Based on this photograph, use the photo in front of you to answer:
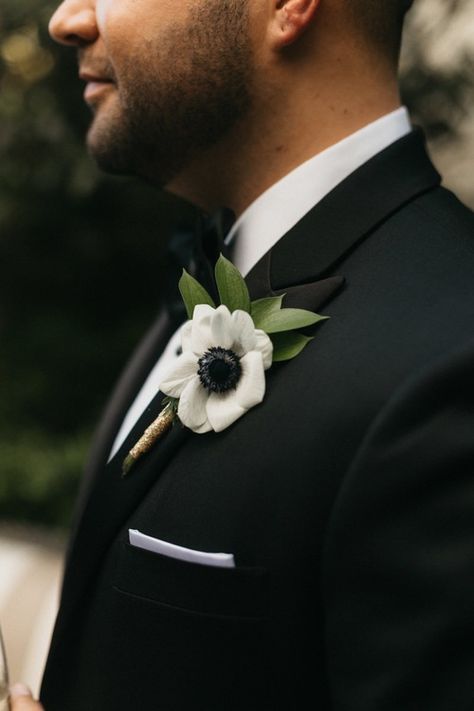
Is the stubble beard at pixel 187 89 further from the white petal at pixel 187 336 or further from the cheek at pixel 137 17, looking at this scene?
the white petal at pixel 187 336

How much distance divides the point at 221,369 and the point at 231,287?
0.15 metres

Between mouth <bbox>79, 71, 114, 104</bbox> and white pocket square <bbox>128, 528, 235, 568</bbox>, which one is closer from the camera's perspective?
white pocket square <bbox>128, 528, 235, 568</bbox>

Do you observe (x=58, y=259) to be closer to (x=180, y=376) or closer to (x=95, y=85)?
(x=95, y=85)

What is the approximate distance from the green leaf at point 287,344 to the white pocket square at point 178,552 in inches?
13.4

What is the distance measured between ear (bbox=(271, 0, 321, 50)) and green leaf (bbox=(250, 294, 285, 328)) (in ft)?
1.96

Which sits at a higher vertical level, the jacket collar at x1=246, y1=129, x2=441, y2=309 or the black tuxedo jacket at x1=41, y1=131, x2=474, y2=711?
the jacket collar at x1=246, y1=129, x2=441, y2=309

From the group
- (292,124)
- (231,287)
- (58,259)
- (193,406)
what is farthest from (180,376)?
(58,259)

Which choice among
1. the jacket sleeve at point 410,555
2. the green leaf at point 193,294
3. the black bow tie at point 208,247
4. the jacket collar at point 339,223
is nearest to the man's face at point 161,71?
the black bow tie at point 208,247

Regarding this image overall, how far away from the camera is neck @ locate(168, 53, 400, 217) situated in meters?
1.86

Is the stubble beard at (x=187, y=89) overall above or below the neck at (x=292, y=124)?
above

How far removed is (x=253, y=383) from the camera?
1528 millimetres

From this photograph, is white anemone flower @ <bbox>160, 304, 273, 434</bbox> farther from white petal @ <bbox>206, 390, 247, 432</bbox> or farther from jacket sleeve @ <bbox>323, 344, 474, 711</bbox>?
jacket sleeve @ <bbox>323, 344, 474, 711</bbox>

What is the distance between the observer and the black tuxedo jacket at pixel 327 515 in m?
1.32

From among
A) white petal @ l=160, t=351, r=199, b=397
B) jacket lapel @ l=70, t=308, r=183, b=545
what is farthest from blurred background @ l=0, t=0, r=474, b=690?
white petal @ l=160, t=351, r=199, b=397
